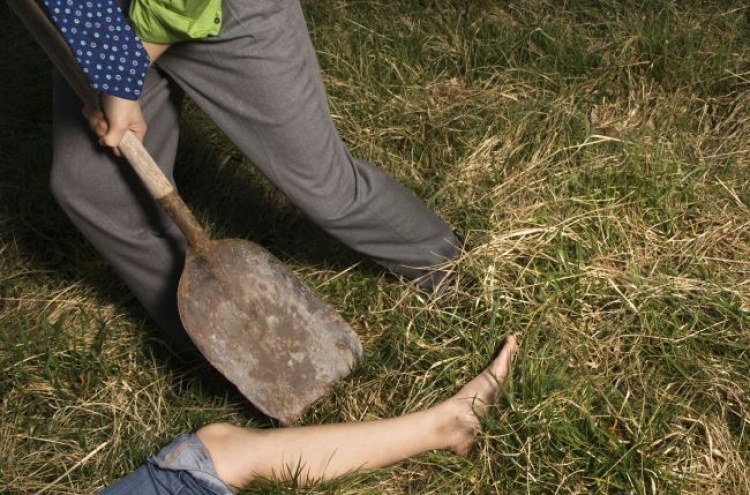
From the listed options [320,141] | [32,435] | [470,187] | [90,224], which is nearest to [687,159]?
[470,187]

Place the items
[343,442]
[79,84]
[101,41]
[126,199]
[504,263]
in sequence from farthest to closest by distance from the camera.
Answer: [504,263]
[126,199]
[343,442]
[79,84]
[101,41]

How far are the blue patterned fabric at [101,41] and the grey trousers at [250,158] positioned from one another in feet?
0.56

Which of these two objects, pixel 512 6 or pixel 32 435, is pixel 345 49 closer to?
pixel 512 6

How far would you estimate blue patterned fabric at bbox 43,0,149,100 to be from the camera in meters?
2.23

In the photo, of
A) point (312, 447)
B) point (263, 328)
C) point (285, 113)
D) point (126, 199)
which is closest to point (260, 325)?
point (263, 328)

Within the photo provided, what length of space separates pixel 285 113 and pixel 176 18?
342 millimetres

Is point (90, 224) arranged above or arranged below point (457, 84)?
above

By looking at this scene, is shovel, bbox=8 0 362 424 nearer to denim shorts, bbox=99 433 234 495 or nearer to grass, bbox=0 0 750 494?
grass, bbox=0 0 750 494

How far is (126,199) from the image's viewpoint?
2.65m

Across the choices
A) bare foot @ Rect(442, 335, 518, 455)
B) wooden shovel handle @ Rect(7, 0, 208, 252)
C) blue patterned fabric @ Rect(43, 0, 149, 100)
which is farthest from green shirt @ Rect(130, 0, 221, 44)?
bare foot @ Rect(442, 335, 518, 455)

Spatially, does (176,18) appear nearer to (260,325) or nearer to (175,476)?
(260,325)

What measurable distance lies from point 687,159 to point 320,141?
47.5 inches

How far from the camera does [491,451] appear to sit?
249 cm

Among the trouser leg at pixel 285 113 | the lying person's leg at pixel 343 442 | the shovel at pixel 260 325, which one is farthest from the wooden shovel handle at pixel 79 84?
the lying person's leg at pixel 343 442
